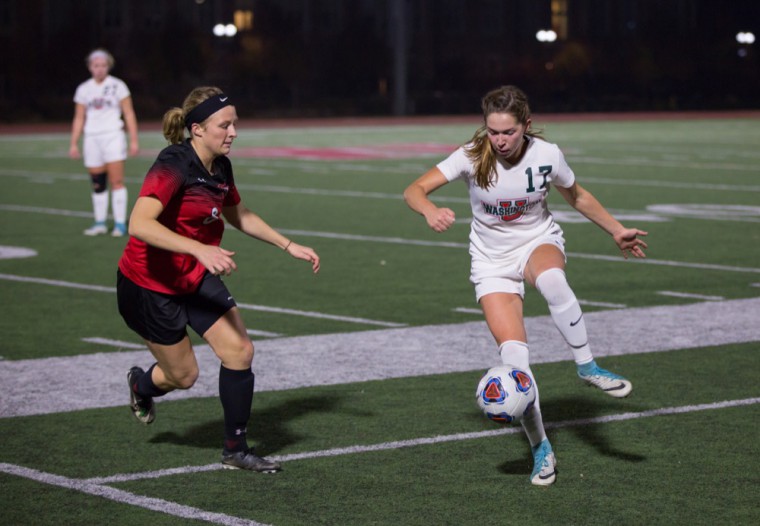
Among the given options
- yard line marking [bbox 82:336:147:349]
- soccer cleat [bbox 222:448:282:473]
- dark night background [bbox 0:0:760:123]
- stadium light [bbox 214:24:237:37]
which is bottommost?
dark night background [bbox 0:0:760:123]

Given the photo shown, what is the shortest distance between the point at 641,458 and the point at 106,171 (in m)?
11.1

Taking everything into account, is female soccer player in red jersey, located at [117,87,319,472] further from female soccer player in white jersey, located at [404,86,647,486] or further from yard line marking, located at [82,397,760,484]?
female soccer player in white jersey, located at [404,86,647,486]

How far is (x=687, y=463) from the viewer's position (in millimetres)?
6586

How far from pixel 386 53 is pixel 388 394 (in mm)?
74596

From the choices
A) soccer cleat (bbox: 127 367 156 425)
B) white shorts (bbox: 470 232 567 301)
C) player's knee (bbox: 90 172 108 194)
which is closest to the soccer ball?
white shorts (bbox: 470 232 567 301)

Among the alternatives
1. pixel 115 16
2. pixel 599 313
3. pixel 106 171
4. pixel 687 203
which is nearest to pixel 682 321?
pixel 599 313

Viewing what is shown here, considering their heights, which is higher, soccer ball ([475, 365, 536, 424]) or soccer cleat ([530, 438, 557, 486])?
soccer ball ([475, 365, 536, 424])

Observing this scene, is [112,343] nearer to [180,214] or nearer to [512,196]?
[180,214]

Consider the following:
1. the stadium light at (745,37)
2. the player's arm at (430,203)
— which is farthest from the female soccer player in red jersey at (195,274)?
the stadium light at (745,37)

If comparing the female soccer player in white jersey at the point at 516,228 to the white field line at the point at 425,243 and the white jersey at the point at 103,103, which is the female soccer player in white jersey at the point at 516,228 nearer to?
the white field line at the point at 425,243

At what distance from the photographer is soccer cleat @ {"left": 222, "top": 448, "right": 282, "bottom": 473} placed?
6.53 metres

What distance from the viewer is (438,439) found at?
7.12m

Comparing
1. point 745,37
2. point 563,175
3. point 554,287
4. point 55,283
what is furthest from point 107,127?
point 745,37

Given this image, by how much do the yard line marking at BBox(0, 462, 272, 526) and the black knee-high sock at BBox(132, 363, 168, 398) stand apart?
0.75m
